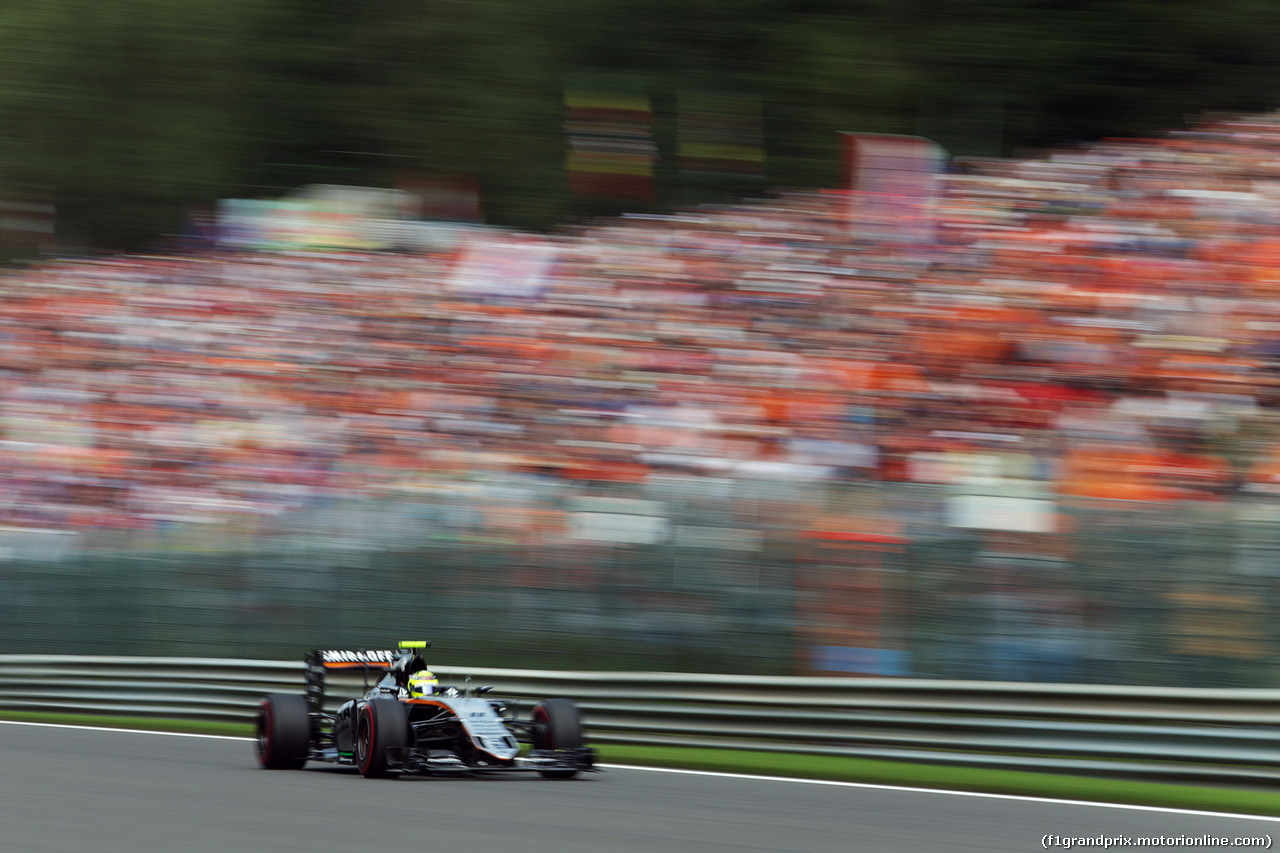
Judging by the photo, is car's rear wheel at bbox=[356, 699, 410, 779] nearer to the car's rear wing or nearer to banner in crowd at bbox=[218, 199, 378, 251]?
the car's rear wing

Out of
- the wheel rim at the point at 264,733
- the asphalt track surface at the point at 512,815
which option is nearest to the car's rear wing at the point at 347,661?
the wheel rim at the point at 264,733

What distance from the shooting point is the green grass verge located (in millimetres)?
7730

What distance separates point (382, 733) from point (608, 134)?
1736 cm

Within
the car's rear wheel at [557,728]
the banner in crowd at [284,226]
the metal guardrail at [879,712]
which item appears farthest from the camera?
the banner in crowd at [284,226]

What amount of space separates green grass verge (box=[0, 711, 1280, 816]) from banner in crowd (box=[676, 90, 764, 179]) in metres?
13.1

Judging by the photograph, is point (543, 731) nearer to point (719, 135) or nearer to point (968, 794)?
point (968, 794)

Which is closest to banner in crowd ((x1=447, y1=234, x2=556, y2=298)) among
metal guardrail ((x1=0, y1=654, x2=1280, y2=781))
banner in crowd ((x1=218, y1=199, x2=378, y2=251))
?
banner in crowd ((x1=218, y1=199, x2=378, y2=251))

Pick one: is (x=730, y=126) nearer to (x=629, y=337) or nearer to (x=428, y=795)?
(x=629, y=337)

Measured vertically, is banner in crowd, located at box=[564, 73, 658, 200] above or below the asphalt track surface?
above

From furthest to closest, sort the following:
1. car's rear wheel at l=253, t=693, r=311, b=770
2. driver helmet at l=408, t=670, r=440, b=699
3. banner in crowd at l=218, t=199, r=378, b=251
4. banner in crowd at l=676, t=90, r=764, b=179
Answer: banner in crowd at l=218, t=199, r=378, b=251 → banner in crowd at l=676, t=90, r=764, b=179 → car's rear wheel at l=253, t=693, r=311, b=770 → driver helmet at l=408, t=670, r=440, b=699

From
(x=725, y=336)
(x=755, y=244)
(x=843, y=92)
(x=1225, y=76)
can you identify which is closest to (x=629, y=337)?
(x=725, y=336)

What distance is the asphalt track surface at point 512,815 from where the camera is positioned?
612 cm

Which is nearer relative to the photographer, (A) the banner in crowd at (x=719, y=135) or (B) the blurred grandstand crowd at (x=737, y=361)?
(B) the blurred grandstand crowd at (x=737, y=361)

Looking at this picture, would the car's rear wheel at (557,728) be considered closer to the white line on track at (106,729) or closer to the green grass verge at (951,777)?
the green grass verge at (951,777)
